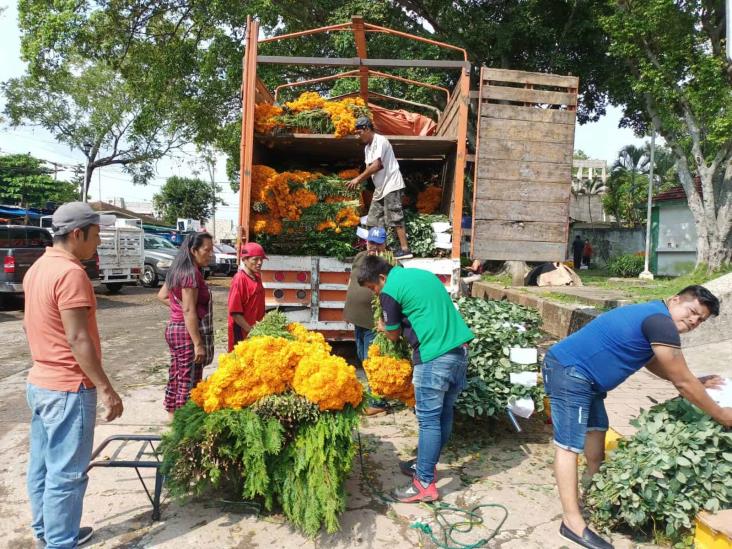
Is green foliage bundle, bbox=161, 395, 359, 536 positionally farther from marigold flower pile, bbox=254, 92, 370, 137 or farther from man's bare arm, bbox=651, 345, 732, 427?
marigold flower pile, bbox=254, 92, 370, 137

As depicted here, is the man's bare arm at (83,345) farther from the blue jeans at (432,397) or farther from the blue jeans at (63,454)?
the blue jeans at (432,397)

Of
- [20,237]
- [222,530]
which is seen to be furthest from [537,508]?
[20,237]

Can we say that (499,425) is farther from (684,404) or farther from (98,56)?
(98,56)

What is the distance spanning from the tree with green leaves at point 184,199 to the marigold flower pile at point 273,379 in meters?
42.7

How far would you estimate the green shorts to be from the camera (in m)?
5.72

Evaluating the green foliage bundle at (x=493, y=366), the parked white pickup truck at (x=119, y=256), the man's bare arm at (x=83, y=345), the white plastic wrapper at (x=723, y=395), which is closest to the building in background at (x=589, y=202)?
the parked white pickup truck at (x=119, y=256)

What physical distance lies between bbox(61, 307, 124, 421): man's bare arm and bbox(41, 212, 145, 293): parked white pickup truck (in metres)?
13.4

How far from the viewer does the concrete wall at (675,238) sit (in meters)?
20.7

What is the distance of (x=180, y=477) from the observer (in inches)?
110

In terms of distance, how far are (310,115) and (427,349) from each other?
12.5 ft

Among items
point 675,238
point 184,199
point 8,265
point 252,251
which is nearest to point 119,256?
point 8,265

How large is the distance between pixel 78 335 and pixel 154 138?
2782 centimetres

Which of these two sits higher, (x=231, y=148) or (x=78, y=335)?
(x=231, y=148)

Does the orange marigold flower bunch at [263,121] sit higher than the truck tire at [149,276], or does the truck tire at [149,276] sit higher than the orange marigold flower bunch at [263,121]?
the orange marigold flower bunch at [263,121]
